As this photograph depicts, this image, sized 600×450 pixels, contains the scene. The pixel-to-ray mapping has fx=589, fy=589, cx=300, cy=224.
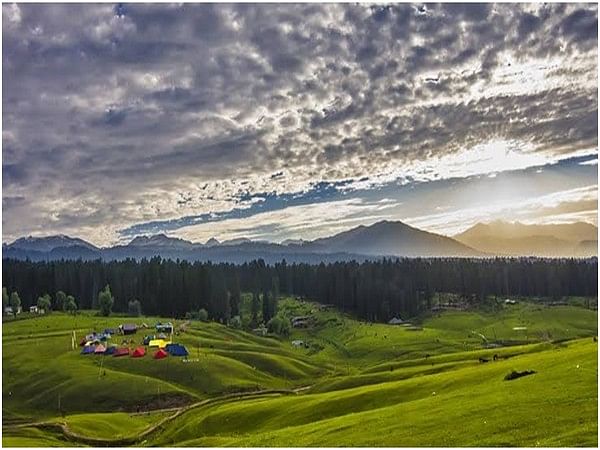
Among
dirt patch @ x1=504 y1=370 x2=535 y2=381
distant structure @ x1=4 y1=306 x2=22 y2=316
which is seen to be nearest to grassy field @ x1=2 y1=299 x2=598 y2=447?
dirt patch @ x1=504 y1=370 x2=535 y2=381

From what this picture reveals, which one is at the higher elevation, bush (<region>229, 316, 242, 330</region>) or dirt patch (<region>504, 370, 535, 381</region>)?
dirt patch (<region>504, 370, 535, 381</region>)

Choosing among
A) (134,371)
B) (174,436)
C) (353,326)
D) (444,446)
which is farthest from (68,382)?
(353,326)

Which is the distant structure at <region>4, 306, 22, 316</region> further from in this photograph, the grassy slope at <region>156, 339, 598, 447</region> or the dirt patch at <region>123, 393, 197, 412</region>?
the grassy slope at <region>156, 339, 598, 447</region>

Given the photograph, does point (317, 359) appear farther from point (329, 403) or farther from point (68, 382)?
point (329, 403)

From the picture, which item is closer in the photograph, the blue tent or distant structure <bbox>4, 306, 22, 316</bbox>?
the blue tent

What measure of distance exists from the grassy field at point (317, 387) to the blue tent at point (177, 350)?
173cm

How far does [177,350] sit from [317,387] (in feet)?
136

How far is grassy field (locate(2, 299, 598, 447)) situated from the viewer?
4100 cm

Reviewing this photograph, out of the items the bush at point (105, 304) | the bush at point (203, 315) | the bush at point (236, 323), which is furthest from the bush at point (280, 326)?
the bush at point (105, 304)

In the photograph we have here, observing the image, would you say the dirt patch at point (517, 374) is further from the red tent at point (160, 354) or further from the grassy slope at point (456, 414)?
the red tent at point (160, 354)

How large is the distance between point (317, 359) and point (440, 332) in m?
46.5

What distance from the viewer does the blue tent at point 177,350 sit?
130 metres

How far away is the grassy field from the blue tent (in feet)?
5.67

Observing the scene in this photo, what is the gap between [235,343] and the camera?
5876 inches
